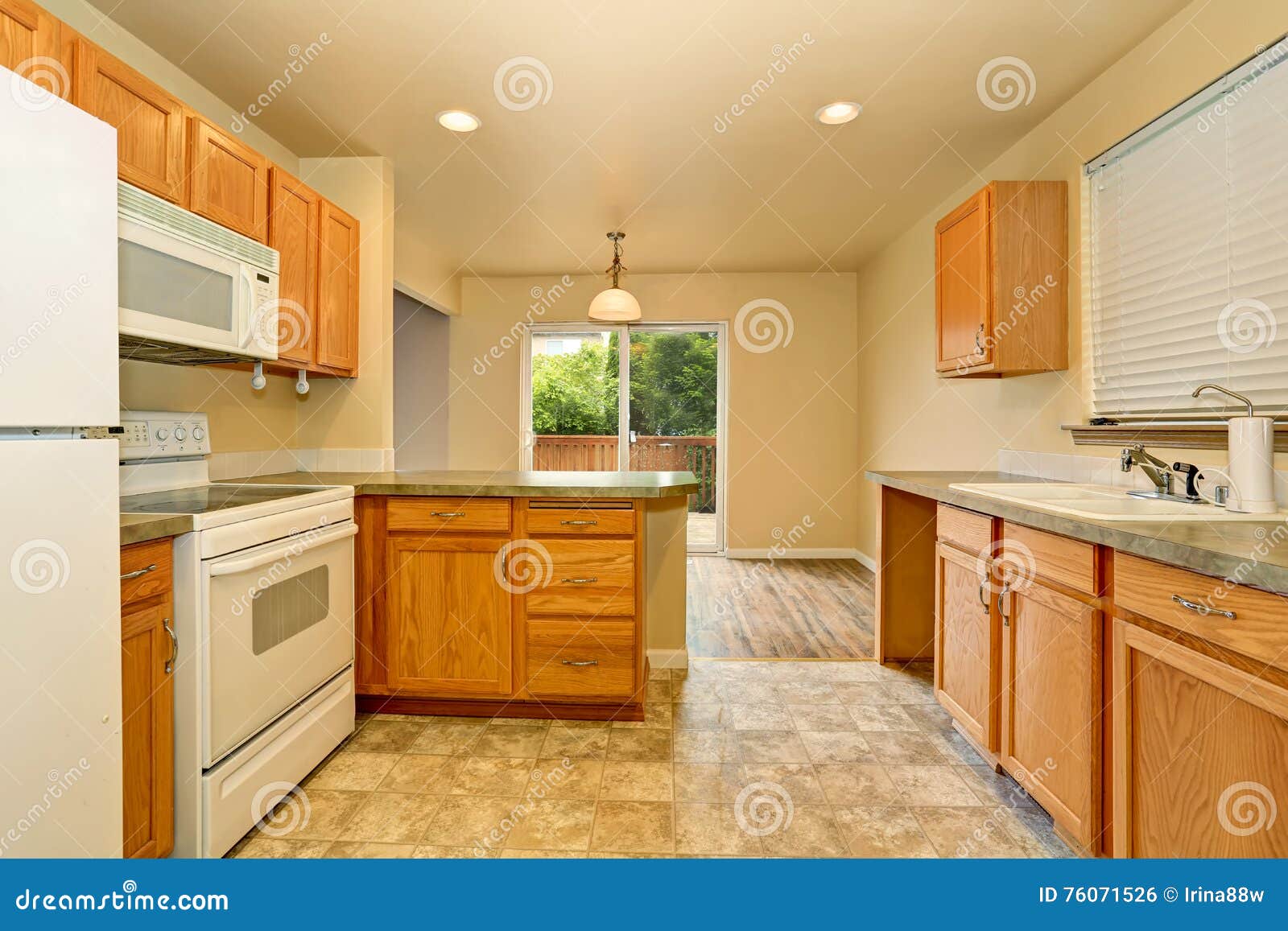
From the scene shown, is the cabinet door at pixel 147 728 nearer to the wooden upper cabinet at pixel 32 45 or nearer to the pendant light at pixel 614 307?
the wooden upper cabinet at pixel 32 45

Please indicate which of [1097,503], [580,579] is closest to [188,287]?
[580,579]

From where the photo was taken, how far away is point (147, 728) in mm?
1503

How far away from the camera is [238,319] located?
85.8 inches

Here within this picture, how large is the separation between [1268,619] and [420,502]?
7.85 feet

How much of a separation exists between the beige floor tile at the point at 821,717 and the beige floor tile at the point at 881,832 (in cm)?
54

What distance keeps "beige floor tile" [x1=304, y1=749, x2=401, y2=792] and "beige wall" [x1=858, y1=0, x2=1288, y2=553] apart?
8.16 ft

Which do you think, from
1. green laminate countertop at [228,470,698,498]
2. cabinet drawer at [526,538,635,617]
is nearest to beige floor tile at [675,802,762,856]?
cabinet drawer at [526,538,635,617]

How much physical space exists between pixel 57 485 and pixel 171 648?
Answer: 0.61 metres

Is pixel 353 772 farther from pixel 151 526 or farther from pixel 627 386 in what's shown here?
pixel 627 386

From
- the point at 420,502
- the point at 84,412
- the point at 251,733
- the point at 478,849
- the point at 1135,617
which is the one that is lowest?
the point at 478,849

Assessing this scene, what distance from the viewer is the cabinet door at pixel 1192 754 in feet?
3.62

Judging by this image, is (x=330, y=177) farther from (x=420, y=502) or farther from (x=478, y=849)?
(x=478, y=849)

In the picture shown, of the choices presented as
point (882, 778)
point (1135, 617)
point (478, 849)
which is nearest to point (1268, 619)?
point (1135, 617)

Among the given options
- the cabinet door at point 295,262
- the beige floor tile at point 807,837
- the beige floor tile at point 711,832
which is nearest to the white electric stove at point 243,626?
the cabinet door at point 295,262
